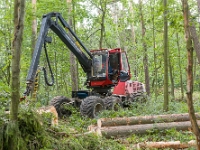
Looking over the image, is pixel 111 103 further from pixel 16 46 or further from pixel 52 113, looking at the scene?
pixel 16 46

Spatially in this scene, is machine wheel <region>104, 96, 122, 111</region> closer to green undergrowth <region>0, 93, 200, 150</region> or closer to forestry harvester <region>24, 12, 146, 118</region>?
forestry harvester <region>24, 12, 146, 118</region>

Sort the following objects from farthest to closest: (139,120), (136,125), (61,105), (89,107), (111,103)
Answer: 1. (111,103)
2. (61,105)
3. (89,107)
4. (139,120)
5. (136,125)

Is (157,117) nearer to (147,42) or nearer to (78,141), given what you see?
(78,141)

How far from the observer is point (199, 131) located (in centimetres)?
351

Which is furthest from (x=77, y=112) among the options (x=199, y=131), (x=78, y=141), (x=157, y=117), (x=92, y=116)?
(x=199, y=131)

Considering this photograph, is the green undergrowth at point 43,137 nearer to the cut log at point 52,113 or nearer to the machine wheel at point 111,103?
the cut log at point 52,113

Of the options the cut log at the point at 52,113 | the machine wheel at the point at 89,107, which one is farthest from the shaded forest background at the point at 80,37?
the machine wheel at the point at 89,107

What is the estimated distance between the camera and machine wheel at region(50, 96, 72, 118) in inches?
373

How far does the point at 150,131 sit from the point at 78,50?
415cm

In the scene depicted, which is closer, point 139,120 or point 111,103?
point 139,120

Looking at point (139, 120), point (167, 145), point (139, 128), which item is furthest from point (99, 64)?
point (167, 145)

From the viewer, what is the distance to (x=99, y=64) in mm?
10609

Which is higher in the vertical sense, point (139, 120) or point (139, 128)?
point (139, 120)

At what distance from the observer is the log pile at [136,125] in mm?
7312
